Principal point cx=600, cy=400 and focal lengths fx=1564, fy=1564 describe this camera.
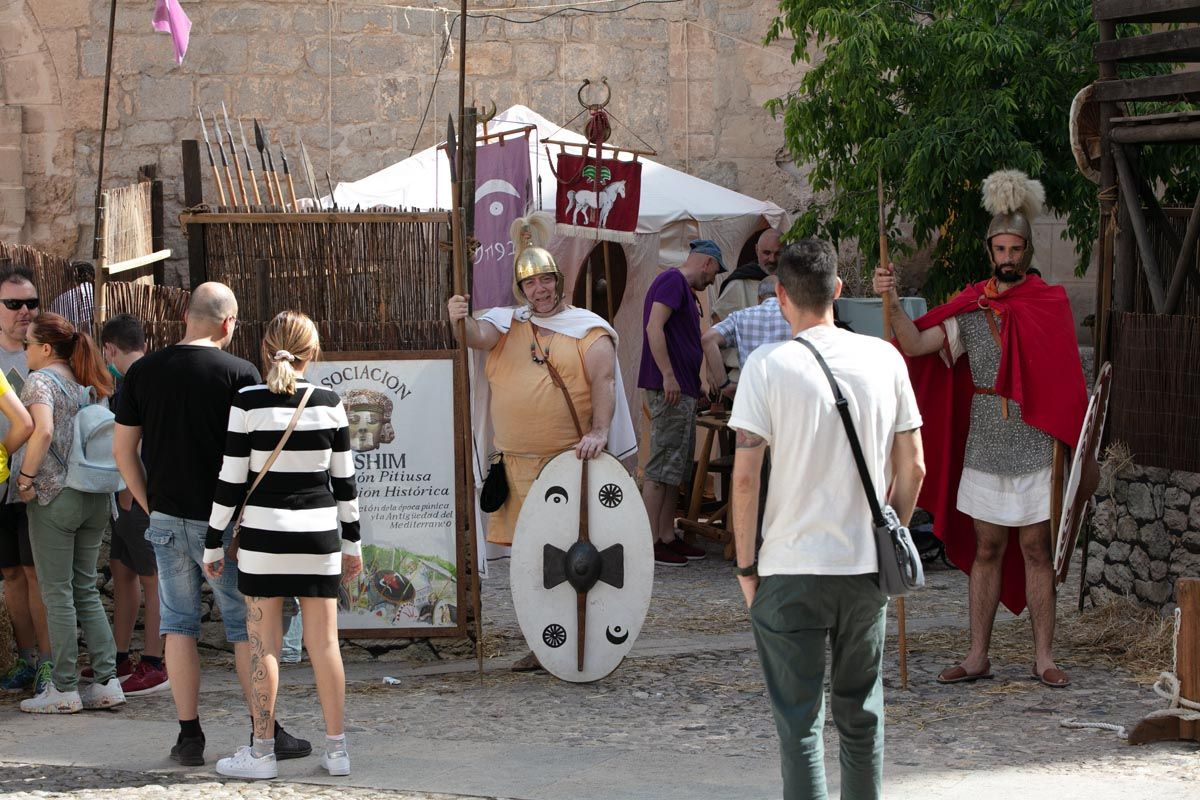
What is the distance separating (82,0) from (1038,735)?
34.6ft

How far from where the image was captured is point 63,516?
6223mm

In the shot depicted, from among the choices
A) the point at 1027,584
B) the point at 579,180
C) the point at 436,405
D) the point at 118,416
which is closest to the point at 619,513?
the point at 436,405

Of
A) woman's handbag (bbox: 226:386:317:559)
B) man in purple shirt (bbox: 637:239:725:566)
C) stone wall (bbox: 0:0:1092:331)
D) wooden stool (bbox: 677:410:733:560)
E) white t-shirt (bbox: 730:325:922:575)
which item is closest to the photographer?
white t-shirt (bbox: 730:325:922:575)

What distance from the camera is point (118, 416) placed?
5.43 metres

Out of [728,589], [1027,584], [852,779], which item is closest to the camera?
[852,779]

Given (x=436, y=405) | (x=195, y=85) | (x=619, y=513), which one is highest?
(x=195, y=85)

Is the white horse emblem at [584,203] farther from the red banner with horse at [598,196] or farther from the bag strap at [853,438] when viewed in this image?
the bag strap at [853,438]

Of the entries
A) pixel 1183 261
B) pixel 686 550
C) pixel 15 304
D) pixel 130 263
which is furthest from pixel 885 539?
pixel 686 550

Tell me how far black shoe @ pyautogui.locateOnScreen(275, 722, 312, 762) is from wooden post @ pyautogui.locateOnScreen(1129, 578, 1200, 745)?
2.88 meters

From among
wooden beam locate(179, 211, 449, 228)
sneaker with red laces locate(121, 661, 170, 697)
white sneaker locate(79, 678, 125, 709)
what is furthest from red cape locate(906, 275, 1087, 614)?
white sneaker locate(79, 678, 125, 709)

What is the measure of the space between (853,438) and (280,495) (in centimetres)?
201

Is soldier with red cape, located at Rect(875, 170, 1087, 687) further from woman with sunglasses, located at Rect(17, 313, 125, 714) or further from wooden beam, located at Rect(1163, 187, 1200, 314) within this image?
woman with sunglasses, located at Rect(17, 313, 125, 714)

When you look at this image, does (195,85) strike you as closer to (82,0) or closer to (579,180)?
(82,0)

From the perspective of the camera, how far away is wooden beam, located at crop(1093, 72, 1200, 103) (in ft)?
22.4
